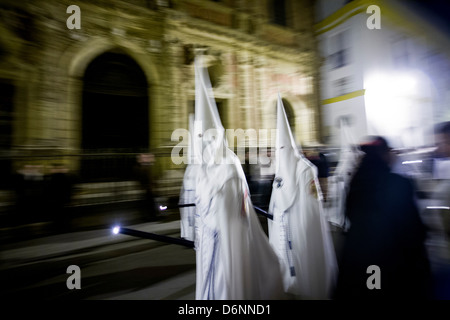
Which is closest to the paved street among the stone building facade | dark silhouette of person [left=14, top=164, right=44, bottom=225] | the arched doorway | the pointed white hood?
dark silhouette of person [left=14, top=164, right=44, bottom=225]

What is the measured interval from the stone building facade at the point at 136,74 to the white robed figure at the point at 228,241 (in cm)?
524

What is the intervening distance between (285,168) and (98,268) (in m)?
3.16

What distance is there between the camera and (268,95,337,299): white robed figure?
2869mm

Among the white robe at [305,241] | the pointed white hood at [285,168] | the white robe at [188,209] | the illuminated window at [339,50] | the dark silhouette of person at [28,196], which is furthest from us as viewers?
the illuminated window at [339,50]

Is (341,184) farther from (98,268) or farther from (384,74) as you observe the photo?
(384,74)

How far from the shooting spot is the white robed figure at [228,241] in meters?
2.25

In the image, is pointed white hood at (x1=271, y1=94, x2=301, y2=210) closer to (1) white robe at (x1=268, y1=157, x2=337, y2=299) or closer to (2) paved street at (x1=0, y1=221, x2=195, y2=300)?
(1) white robe at (x1=268, y1=157, x2=337, y2=299)

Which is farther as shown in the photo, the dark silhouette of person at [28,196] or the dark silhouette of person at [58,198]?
the dark silhouette of person at [58,198]

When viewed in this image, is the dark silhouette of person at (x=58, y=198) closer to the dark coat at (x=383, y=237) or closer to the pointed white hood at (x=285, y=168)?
the pointed white hood at (x=285, y=168)

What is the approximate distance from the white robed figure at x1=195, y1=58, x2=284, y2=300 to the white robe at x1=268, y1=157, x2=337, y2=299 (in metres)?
0.56

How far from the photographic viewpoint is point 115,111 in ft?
28.1

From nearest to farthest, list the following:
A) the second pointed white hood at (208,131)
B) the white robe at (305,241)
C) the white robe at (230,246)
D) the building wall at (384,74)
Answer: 1. the white robe at (230,246)
2. the second pointed white hood at (208,131)
3. the white robe at (305,241)
4. the building wall at (384,74)

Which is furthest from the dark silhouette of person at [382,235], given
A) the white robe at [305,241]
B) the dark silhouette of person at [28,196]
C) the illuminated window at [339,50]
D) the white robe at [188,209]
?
the illuminated window at [339,50]
